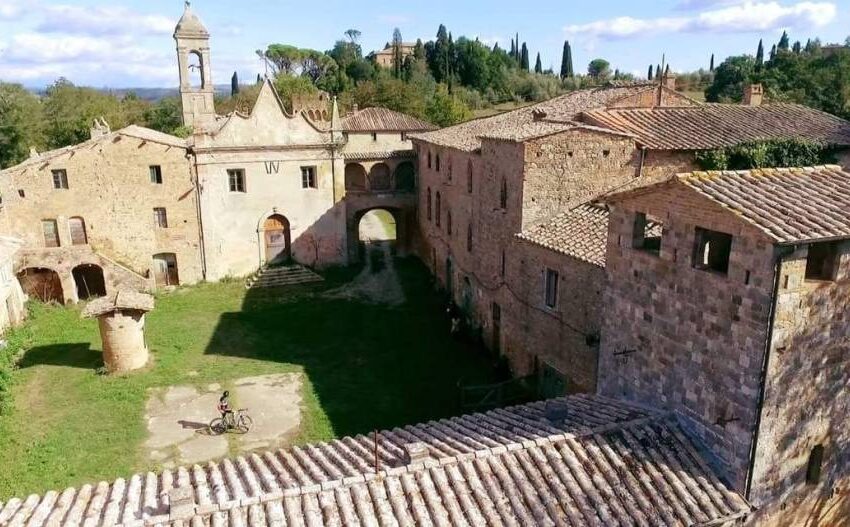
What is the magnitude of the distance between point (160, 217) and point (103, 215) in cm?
246

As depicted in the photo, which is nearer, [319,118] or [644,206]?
[644,206]

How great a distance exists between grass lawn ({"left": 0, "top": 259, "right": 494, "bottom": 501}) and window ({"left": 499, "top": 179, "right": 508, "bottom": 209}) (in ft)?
18.1

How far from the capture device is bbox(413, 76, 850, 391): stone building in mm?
15797

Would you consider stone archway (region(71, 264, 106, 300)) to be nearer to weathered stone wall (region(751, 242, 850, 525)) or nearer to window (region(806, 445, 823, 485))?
weathered stone wall (region(751, 242, 850, 525))

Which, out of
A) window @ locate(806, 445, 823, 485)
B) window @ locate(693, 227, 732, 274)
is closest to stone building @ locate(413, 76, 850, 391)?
window @ locate(693, 227, 732, 274)

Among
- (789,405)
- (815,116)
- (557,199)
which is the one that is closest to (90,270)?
(557,199)

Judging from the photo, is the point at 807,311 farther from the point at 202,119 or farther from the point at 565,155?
the point at 202,119

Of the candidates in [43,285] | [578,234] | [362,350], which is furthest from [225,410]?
[43,285]

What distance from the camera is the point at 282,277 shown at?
3206cm

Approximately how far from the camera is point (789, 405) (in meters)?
9.28

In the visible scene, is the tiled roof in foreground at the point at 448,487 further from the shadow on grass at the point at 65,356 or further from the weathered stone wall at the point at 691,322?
the shadow on grass at the point at 65,356

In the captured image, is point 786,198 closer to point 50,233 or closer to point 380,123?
point 50,233

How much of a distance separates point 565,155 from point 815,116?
12336 mm

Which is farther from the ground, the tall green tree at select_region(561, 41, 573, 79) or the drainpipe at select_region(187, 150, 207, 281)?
the tall green tree at select_region(561, 41, 573, 79)
